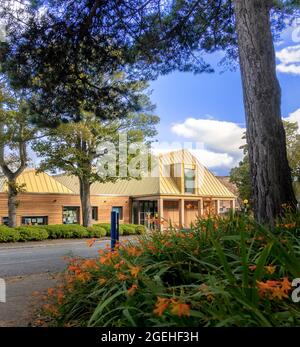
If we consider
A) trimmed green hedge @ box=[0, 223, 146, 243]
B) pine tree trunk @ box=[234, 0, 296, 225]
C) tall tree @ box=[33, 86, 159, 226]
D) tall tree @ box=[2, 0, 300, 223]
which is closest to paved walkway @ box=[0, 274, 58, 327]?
pine tree trunk @ box=[234, 0, 296, 225]

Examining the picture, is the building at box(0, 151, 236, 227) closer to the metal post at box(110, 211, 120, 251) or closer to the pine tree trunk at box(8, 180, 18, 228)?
the metal post at box(110, 211, 120, 251)

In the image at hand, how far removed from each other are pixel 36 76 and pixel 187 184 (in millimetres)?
2757

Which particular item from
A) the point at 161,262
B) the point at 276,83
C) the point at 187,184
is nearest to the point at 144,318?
the point at 161,262

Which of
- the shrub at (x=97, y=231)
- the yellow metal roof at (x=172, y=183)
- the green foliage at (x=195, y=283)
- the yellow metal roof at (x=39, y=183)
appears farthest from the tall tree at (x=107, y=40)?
the yellow metal roof at (x=39, y=183)

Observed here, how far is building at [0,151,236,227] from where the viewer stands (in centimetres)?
423

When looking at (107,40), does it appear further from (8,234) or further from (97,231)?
(8,234)

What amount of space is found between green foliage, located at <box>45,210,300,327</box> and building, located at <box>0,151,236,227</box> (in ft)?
2.29

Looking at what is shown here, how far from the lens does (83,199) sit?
38.1ft

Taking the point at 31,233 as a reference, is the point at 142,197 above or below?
above

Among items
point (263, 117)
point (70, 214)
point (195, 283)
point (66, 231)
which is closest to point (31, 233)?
point (66, 231)

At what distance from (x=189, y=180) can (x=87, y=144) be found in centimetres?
574

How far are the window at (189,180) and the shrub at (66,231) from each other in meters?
7.52

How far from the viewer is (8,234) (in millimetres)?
13242
